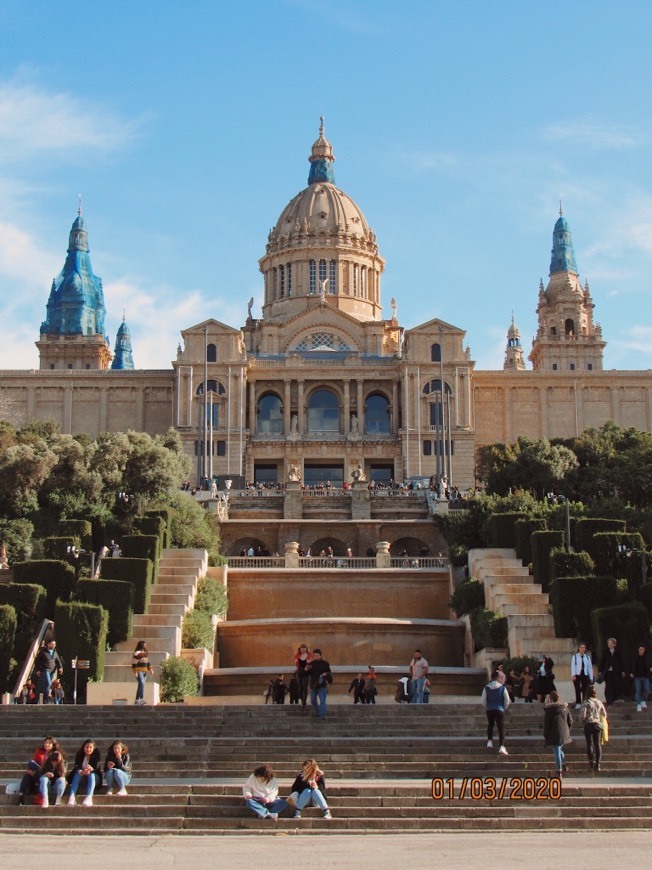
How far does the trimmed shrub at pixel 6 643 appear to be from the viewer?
32.7 metres

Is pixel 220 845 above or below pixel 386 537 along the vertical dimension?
below

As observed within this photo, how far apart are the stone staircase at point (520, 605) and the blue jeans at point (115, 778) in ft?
54.7

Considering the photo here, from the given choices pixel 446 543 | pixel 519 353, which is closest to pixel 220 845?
pixel 446 543

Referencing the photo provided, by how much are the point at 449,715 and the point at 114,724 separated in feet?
20.4

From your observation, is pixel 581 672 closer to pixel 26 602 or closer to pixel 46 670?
pixel 46 670

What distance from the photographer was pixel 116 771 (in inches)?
796

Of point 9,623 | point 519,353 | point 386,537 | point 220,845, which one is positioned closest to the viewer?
point 220,845

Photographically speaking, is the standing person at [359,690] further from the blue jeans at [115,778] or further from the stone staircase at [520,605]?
the blue jeans at [115,778]

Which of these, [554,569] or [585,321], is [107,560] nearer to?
[554,569]

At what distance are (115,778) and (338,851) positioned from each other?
4.39m

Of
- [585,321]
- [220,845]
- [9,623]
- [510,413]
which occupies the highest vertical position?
[585,321]

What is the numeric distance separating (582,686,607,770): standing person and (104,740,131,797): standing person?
707 cm

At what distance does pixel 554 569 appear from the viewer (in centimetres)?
3794

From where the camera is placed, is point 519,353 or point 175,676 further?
point 519,353
